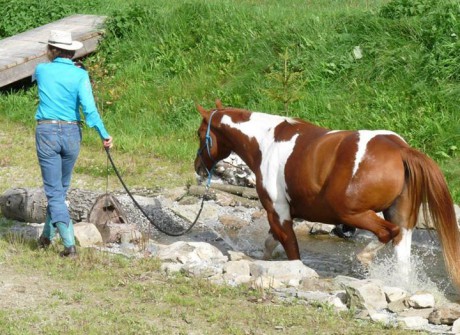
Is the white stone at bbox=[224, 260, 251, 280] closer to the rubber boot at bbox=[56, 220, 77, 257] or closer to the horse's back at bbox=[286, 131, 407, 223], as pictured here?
the horse's back at bbox=[286, 131, 407, 223]

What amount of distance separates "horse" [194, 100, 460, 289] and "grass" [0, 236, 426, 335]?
3.85 feet

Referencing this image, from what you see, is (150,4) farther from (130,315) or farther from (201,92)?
(130,315)

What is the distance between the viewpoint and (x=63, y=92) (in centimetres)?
938

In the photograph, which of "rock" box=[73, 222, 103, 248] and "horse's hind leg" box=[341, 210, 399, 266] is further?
"rock" box=[73, 222, 103, 248]

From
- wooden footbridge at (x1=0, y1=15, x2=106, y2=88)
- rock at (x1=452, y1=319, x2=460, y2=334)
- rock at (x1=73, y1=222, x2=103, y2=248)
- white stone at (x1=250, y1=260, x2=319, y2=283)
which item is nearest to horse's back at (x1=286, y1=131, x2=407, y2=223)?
white stone at (x1=250, y1=260, x2=319, y2=283)

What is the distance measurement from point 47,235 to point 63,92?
1.48m

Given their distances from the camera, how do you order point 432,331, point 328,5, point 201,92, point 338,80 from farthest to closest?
point 328,5
point 201,92
point 338,80
point 432,331

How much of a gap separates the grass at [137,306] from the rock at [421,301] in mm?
583

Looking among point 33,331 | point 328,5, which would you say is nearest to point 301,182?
point 33,331

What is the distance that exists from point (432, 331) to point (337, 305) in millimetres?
825

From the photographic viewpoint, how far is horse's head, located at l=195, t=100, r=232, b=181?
Answer: 10.3 metres

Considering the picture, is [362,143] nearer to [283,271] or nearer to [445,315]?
[283,271]

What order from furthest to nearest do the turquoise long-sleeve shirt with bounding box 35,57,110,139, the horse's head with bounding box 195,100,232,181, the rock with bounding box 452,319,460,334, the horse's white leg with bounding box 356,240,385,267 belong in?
the horse's head with bounding box 195,100,232,181 → the turquoise long-sleeve shirt with bounding box 35,57,110,139 → the horse's white leg with bounding box 356,240,385,267 → the rock with bounding box 452,319,460,334

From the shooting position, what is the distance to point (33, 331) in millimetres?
7594
